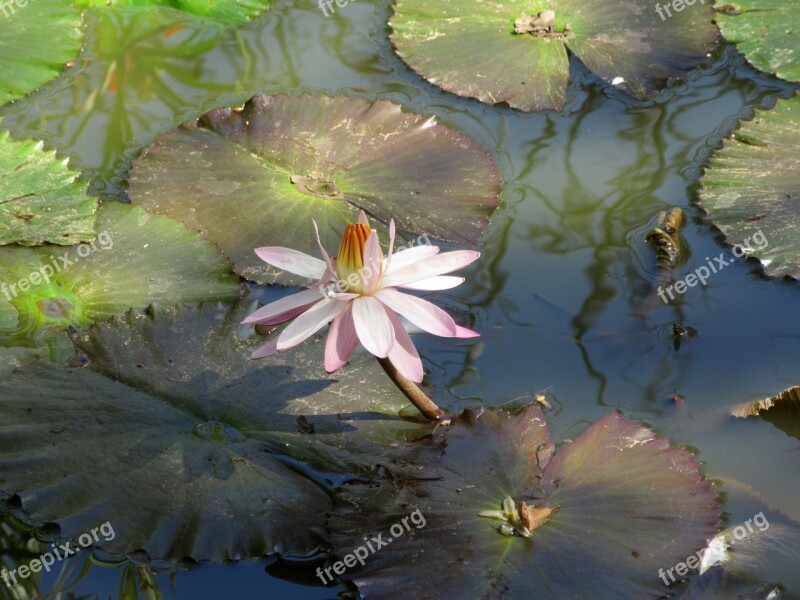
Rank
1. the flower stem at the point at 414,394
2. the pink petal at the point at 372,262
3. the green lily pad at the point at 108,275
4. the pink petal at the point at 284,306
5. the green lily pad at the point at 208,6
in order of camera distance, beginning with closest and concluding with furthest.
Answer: the pink petal at the point at 372,262 < the pink petal at the point at 284,306 < the flower stem at the point at 414,394 < the green lily pad at the point at 108,275 < the green lily pad at the point at 208,6

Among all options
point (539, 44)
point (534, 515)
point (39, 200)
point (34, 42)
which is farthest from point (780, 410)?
point (34, 42)

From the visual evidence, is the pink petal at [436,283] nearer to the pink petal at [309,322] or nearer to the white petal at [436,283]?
the white petal at [436,283]

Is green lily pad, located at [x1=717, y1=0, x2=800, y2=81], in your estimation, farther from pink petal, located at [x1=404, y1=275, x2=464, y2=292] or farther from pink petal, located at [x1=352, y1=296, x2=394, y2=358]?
pink petal, located at [x1=352, y1=296, x2=394, y2=358]

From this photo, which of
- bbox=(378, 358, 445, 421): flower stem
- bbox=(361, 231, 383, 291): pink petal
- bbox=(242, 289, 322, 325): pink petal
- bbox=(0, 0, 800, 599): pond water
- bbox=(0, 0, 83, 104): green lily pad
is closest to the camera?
bbox=(361, 231, 383, 291): pink petal

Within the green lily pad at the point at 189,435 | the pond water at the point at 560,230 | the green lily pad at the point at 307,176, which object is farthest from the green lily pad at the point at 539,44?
the green lily pad at the point at 189,435

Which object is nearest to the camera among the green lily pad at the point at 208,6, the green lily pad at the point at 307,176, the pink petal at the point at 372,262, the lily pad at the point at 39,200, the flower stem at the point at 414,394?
the pink petal at the point at 372,262

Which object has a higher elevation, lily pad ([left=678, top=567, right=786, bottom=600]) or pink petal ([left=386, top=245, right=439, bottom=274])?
pink petal ([left=386, top=245, right=439, bottom=274])

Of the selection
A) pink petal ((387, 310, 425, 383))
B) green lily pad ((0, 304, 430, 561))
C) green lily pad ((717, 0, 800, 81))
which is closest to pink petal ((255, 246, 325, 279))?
pink petal ((387, 310, 425, 383))
